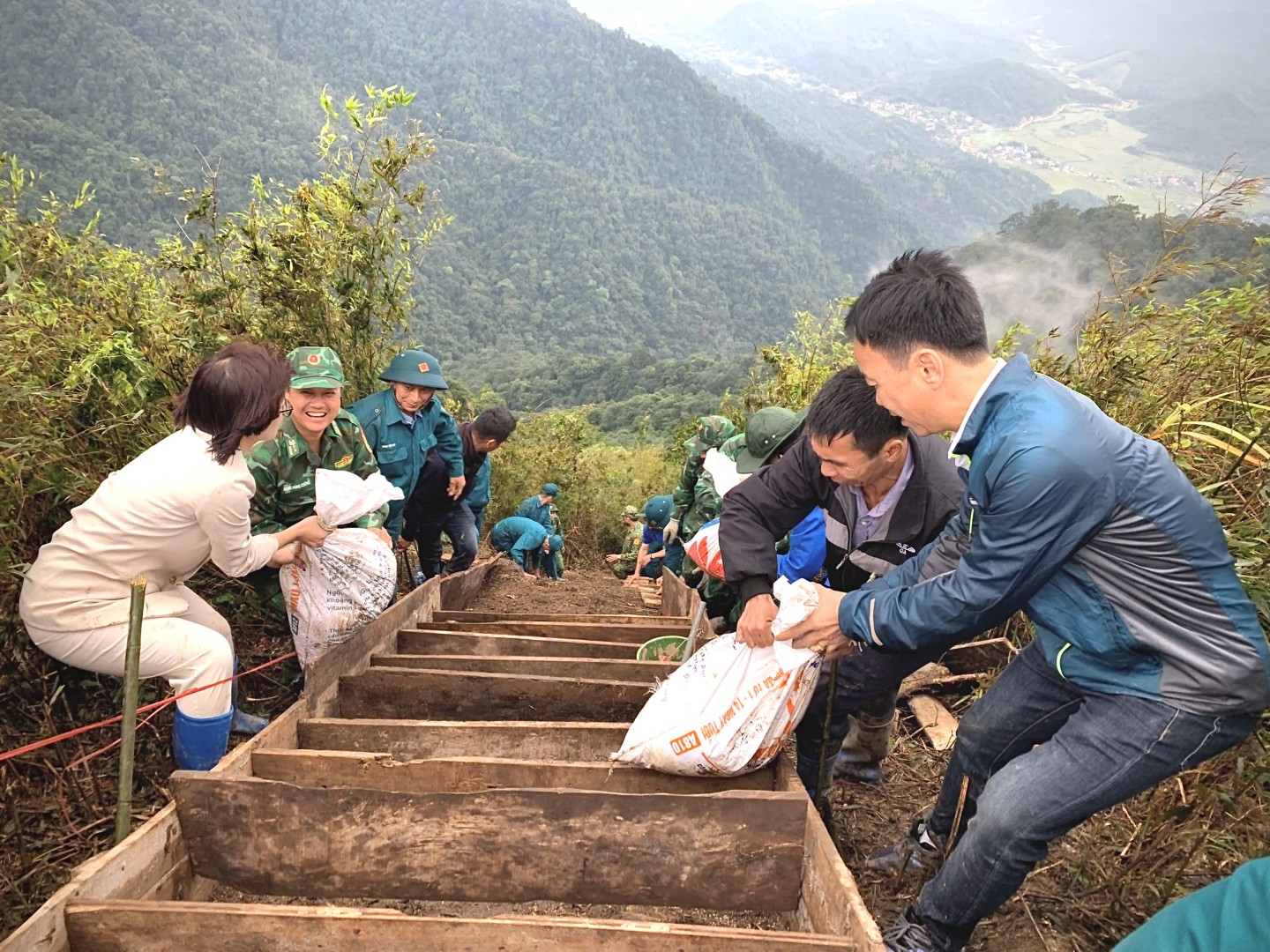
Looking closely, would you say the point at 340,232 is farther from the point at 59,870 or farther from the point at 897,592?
the point at 897,592

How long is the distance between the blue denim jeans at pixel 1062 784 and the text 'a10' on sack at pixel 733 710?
540 millimetres

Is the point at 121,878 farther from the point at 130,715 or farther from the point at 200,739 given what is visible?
the point at 200,739

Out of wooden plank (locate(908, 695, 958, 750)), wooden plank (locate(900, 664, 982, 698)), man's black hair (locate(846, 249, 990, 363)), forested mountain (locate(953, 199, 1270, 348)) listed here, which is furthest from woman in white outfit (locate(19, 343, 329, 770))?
forested mountain (locate(953, 199, 1270, 348))

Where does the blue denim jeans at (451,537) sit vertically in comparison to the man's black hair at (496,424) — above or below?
below

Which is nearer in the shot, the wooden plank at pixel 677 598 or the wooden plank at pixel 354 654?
the wooden plank at pixel 354 654

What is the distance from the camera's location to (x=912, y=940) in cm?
202

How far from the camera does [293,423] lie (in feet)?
11.2

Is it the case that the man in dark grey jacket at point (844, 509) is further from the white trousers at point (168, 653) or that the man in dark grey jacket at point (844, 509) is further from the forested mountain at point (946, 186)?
the forested mountain at point (946, 186)

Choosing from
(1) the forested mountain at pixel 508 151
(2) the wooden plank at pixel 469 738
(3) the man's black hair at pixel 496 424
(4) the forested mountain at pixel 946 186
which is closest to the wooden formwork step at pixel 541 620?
(3) the man's black hair at pixel 496 424

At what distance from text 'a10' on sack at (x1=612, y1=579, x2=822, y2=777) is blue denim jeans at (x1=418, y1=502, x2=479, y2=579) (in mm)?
4032

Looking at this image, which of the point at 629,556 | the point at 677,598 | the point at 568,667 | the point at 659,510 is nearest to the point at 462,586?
the point at 677,598

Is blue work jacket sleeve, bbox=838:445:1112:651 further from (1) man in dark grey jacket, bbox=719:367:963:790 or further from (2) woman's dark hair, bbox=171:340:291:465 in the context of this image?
(2) woman's dark hair, bbox=171:340:291:465

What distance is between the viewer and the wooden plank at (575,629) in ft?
13.7

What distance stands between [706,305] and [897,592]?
93275 millimetres
